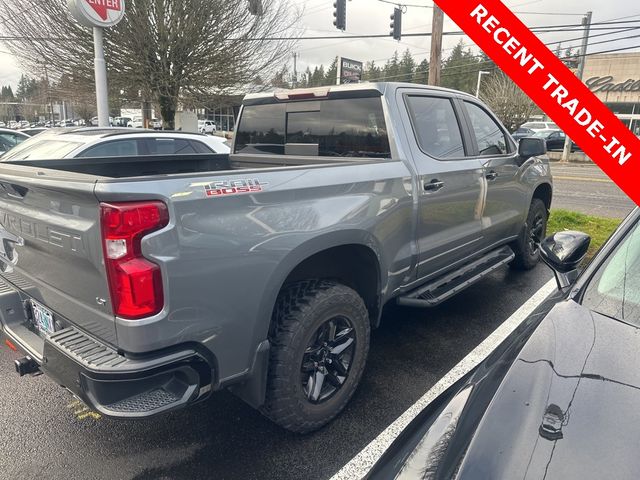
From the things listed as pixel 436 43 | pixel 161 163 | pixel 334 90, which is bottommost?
pixel 161 163

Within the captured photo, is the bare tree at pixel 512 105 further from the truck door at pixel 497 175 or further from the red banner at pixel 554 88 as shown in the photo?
the red banner at pixel 554 88

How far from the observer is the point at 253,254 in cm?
215

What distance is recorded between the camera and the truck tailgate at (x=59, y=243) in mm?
1909

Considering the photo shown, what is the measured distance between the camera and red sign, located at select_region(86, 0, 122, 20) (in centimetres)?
825

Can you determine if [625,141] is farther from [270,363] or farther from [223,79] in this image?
[223,79]

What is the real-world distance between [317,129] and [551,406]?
9.41 ft

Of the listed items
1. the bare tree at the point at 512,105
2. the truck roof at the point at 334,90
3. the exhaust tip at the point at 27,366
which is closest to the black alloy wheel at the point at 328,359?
the exhaust tip at the point at 27,366

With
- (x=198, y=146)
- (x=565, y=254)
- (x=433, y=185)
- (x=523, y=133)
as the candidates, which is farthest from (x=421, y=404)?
(x=523, y=133)

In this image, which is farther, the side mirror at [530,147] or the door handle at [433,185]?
the side mirror at [530,147]

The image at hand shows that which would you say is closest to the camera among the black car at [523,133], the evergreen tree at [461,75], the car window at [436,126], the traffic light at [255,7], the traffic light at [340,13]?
the car window at [436,126]

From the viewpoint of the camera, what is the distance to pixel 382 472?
1374mm

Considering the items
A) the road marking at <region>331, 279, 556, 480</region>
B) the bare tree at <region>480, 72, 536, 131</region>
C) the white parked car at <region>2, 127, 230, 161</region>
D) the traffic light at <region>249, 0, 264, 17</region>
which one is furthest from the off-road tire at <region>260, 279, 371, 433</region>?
the bare tree at <region>480, 72, 536, 131</region>

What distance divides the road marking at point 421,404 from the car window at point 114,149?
5021 millimetres

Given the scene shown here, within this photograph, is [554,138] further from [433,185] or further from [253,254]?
[253,254]
